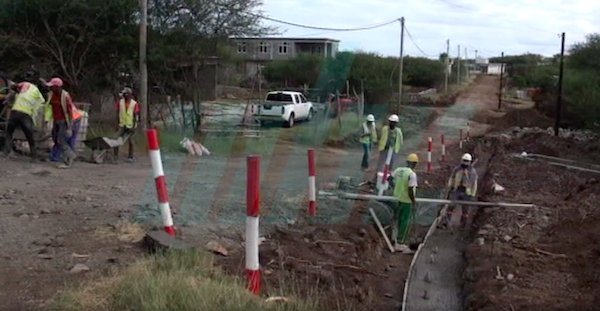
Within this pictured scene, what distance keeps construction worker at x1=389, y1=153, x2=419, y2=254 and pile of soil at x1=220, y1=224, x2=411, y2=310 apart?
0.44m

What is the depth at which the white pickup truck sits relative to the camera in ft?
107

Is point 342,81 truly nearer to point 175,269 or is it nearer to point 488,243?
point 488,243

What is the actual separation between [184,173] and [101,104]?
10391 mm

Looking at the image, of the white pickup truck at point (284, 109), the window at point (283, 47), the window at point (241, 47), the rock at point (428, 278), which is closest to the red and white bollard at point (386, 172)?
the rock at point (428, 278)

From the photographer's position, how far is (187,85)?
24.7 m

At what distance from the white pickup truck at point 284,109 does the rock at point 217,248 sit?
23933 millimetres

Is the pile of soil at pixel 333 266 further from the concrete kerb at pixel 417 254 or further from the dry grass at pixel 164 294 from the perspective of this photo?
the dry grass at pixel 164 294

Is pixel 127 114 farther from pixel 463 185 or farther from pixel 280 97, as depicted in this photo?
pixel 280 97

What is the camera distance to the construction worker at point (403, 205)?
1091 cm

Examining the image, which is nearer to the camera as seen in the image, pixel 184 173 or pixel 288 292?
pixel 288 292

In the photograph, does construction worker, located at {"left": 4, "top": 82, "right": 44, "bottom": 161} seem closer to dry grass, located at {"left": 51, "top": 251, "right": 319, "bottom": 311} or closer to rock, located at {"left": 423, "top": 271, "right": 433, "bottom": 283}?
rock, located at {"left": 423, "top": 271, "right": 433, "bottom": 283}

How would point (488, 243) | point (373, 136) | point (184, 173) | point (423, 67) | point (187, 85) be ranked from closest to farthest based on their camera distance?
point (488, 243) < point (184, 173) < point (373, 136) < point (187, 85) < point (423, 67)

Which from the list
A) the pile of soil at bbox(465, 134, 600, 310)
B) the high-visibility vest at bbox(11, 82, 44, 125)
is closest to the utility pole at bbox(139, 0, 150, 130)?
the high-visibility vest at bbox(11, 82, 44, 125)

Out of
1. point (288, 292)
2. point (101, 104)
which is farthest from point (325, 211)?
point (101, 104)
